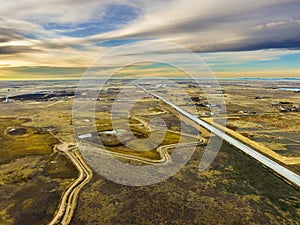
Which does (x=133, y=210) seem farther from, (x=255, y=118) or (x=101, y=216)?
(x=255, y=118)

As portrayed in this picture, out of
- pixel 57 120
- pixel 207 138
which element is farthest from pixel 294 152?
pixel 57 120

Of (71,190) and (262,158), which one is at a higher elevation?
(71,190)

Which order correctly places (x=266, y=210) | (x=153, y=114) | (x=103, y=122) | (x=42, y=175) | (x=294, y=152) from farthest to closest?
(x=153, y=114) < (x=103, y=122) < (x=294, y=152) < (x=42, y=175) < (x=266, y=210)

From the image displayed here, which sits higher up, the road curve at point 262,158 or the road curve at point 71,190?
the road curve at point 71,190

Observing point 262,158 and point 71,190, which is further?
point 262,158

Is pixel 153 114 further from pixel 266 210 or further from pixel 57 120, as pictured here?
pixel 266 210

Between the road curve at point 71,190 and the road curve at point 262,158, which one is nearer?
the road curve at point 71,190

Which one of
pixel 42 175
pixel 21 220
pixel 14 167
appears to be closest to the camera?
pixel 21 220

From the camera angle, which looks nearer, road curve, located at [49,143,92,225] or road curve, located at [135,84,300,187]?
road curve, located at [49,143,92,225]

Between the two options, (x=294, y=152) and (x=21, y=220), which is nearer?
(x=21, y=220)

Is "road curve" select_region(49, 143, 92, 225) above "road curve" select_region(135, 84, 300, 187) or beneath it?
above
